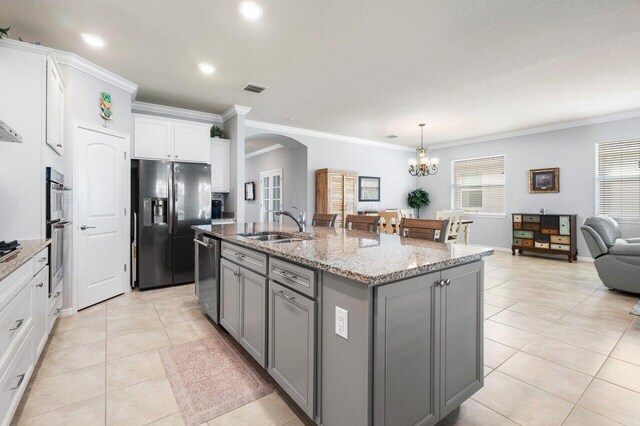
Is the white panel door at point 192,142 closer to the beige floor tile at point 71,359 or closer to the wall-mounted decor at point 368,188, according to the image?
the beige floor tile at point 71,359

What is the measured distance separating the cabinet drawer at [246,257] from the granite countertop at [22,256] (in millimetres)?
1205

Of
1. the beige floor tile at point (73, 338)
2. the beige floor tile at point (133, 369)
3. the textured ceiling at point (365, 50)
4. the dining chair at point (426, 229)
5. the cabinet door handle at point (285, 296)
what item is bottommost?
the beige floor tile at point (133, 369)

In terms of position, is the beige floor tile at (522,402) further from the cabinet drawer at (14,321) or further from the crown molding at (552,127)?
the crown molding at (552,127)

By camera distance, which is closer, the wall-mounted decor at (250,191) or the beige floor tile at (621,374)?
the beige floor tile at (621,374)

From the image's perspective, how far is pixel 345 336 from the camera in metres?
1.31

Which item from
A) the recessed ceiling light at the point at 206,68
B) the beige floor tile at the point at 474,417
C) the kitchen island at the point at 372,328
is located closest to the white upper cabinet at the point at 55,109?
the recessed ceiling light at the point at 206,68

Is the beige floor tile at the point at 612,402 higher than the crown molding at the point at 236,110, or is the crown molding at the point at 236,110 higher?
the crown molding at the point at 236,110

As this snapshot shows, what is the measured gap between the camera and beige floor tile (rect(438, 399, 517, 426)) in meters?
1.65

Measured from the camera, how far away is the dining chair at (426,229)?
2320 millimetres

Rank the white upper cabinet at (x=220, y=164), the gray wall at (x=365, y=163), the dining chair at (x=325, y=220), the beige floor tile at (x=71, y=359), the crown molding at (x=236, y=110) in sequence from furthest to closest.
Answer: the gray wall at (x=365, y=163), the white upper cabinet at (x=220, y=164), the crown molding at (x=236, y=110), the dining chair at (x=325, y=220), the beige floor tile at (x=71, y=359)

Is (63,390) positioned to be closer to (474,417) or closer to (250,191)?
(474,417)

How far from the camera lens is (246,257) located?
2170 millimetres

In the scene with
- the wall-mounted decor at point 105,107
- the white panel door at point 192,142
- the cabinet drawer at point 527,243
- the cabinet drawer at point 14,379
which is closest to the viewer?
the cabinet drawer at point 14,379

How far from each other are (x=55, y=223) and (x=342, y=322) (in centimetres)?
286
